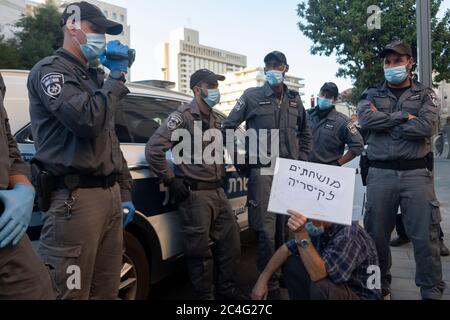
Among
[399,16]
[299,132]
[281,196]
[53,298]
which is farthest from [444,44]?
[53,298]

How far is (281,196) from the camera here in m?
2.05

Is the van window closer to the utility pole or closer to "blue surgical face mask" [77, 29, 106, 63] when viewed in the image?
"blue surgical face mask" [77, 29, 106, 63]

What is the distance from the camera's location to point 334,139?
14.6 feet

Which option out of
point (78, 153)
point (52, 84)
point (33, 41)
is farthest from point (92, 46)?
point (33, 41)

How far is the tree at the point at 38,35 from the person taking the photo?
2102 cm

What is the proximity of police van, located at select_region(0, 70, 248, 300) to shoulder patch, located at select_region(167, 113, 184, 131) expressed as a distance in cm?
26

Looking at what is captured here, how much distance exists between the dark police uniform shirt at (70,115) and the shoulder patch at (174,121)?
849 millimetres

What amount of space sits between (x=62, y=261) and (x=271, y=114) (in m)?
2.06

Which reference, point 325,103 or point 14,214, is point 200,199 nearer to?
point 14,214

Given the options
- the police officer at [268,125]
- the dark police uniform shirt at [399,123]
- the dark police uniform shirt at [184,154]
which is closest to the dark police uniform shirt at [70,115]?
the dark police uniform shirt at [184,154]

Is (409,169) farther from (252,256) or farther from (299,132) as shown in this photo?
(252,256)

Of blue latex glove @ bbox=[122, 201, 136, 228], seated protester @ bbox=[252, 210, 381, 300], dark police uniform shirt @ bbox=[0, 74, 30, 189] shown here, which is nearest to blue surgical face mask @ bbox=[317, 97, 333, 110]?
seated protester @ bbox=[252, 210, 381, 300]

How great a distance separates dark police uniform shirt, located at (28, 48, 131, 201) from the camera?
6.26 ft

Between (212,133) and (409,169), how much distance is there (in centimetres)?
146
